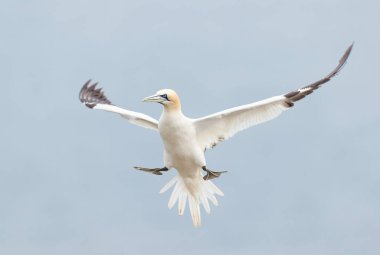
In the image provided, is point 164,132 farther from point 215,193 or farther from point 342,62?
point 342,62

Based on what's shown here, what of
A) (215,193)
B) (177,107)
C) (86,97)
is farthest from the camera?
(86,97)

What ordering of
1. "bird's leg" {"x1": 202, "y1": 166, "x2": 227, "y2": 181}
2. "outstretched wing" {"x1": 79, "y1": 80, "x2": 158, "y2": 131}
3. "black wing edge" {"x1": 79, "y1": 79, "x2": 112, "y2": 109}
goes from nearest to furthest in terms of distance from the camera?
"bird's leg" {"x1": 202, "y1": 166, "x2": 227, "y2": 181} < "outstretched wing" {"x1": 79, "y1": 80, "x2": 158, "y2": 131} < "black wing edge" {"x1": 79, "y1": 79, "x2": 112, "y2": 109}

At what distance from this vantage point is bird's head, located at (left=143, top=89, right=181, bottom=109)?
24.6 m

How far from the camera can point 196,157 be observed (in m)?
25.4

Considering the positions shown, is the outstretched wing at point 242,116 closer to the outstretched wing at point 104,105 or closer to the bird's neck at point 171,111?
the bird's neck at point 171,111

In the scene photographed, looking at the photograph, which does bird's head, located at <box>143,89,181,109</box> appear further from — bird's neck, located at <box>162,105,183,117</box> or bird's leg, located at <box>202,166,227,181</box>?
bird's leg, located at <box>202,166,227,181</box>

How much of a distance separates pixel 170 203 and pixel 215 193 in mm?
1115

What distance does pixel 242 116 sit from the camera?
25688 mm

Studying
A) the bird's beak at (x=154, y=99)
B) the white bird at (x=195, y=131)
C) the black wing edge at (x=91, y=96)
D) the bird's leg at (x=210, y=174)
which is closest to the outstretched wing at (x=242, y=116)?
the white bird at (x=195, y=131)

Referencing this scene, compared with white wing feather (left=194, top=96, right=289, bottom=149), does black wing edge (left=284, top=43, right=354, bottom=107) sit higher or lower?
higher

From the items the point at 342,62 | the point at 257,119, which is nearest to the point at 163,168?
the point at 257,119

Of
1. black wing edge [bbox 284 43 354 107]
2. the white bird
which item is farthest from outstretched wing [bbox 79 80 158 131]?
black wing edge [bbox 284 43 354 107]

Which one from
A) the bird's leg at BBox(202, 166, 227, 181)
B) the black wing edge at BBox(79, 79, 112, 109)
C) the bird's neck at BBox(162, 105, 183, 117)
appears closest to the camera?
the bird's neck at BBox(162, 105, 183, 117)

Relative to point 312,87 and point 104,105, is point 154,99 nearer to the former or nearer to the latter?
point 312,87
